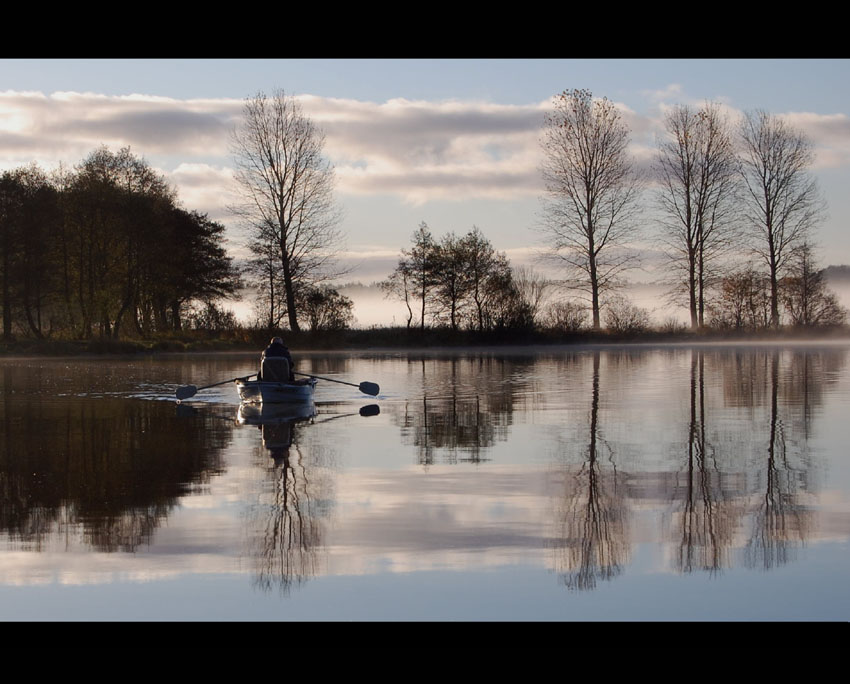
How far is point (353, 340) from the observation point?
2175 inches

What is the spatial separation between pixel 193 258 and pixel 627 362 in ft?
107

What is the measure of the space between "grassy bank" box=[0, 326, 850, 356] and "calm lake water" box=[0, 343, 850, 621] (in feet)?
102

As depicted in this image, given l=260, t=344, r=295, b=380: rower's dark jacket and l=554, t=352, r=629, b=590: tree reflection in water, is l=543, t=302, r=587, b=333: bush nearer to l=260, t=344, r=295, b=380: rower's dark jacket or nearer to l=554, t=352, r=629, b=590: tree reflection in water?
l=260, t=344, r=295, b=380: rower's dark jacket

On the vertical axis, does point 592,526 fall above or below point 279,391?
below

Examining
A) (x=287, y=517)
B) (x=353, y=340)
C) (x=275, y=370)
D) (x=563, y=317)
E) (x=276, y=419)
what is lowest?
(x=287, y=517)

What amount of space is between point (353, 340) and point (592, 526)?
45922 mm

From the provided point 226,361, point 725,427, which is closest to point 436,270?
point 226,361

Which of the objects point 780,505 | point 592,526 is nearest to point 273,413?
point 780,505

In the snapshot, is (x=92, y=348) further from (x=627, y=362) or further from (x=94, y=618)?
(x=94, y=618)

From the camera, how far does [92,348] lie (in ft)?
178

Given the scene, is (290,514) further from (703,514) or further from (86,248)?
(86,248)

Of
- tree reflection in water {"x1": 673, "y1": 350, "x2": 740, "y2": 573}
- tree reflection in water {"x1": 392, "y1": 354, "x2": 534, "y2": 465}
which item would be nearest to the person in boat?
tree reflection in water {"x1": 392, "y1": 354, "x2": 534, "y2": 465}

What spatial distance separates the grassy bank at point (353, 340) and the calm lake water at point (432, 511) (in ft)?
102
